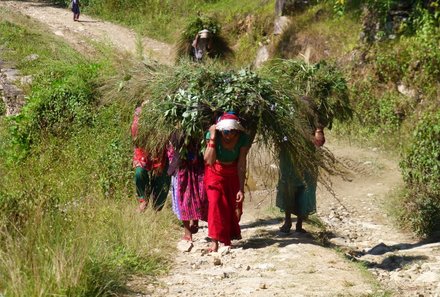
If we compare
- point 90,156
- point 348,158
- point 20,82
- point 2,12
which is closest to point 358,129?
point 348,158

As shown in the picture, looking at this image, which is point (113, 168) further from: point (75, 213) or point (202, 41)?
point (202, 41)

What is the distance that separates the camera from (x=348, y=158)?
408 inches

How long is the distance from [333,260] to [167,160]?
6.61 feet

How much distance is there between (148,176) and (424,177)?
272 centimetres

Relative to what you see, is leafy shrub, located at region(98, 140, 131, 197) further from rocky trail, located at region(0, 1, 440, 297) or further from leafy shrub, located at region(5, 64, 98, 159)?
leafy shrub, located at region(5, 64, 98, 159)

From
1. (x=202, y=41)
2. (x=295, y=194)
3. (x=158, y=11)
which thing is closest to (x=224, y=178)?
(x=295, y=194)

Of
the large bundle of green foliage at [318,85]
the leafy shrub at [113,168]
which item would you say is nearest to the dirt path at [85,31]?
the leafy shrub at [113,168]

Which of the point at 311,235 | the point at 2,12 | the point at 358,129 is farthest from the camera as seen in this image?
the point at 2,12

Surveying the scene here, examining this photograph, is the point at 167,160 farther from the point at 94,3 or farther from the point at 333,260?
the point at 94,3

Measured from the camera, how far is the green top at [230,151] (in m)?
5.80

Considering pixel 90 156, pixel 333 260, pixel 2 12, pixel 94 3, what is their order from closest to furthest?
pixel 333 260 → pixel 90 156 → pixel 2 12 → pixel 94 3

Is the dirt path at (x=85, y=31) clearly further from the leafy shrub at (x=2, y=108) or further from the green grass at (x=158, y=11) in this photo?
the leafy shrub at (x=2, y=108)

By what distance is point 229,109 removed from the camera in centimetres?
575

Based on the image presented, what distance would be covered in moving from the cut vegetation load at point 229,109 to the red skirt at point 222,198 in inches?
12.9
